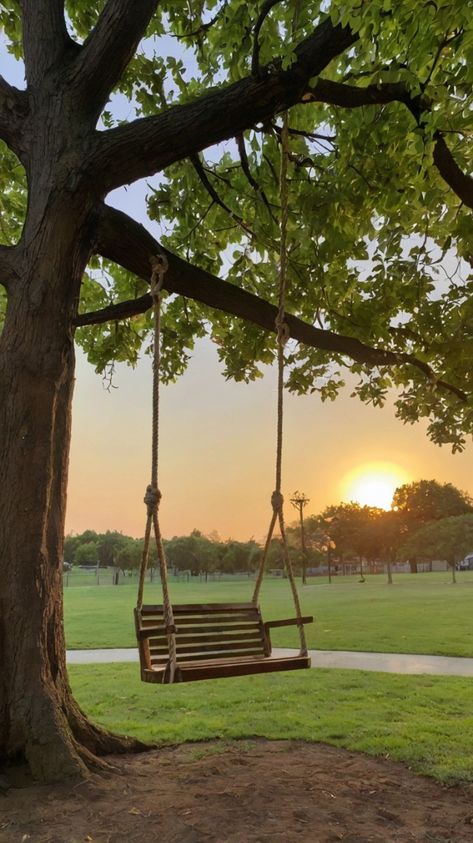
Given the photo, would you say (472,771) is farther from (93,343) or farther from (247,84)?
(93,343)

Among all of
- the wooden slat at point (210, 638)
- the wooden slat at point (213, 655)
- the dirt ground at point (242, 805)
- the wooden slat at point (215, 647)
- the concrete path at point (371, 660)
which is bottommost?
the concrete path at point (371, 660)

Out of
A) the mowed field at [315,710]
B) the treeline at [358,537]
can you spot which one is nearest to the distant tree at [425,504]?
the treeline at [358,537]

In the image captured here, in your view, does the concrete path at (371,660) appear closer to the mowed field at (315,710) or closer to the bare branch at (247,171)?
the mowed field at (315,710)

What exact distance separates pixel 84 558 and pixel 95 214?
84.9 metres

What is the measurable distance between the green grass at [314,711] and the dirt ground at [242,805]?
21.0 inches

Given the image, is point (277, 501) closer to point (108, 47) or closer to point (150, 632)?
point (150, 632)

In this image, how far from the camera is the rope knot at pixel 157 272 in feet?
15.2

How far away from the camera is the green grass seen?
5277 mm

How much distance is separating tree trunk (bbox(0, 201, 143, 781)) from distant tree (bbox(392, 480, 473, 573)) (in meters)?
58.4

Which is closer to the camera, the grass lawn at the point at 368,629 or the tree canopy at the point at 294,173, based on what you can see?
the tree canopy at the point at 294,173

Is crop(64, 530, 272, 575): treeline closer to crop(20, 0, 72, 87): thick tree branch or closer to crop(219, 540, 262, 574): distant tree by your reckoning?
Result: crop(219, 540, 262, 574): distant tree

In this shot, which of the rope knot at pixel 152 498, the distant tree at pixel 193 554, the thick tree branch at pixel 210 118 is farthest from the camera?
the distant tree at pixel 193 554

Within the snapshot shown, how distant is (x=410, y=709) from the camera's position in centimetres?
654

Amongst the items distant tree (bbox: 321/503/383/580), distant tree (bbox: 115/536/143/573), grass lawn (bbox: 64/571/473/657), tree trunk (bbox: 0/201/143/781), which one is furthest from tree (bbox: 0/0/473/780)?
distant tree (bbox: 115/536/143/573)
